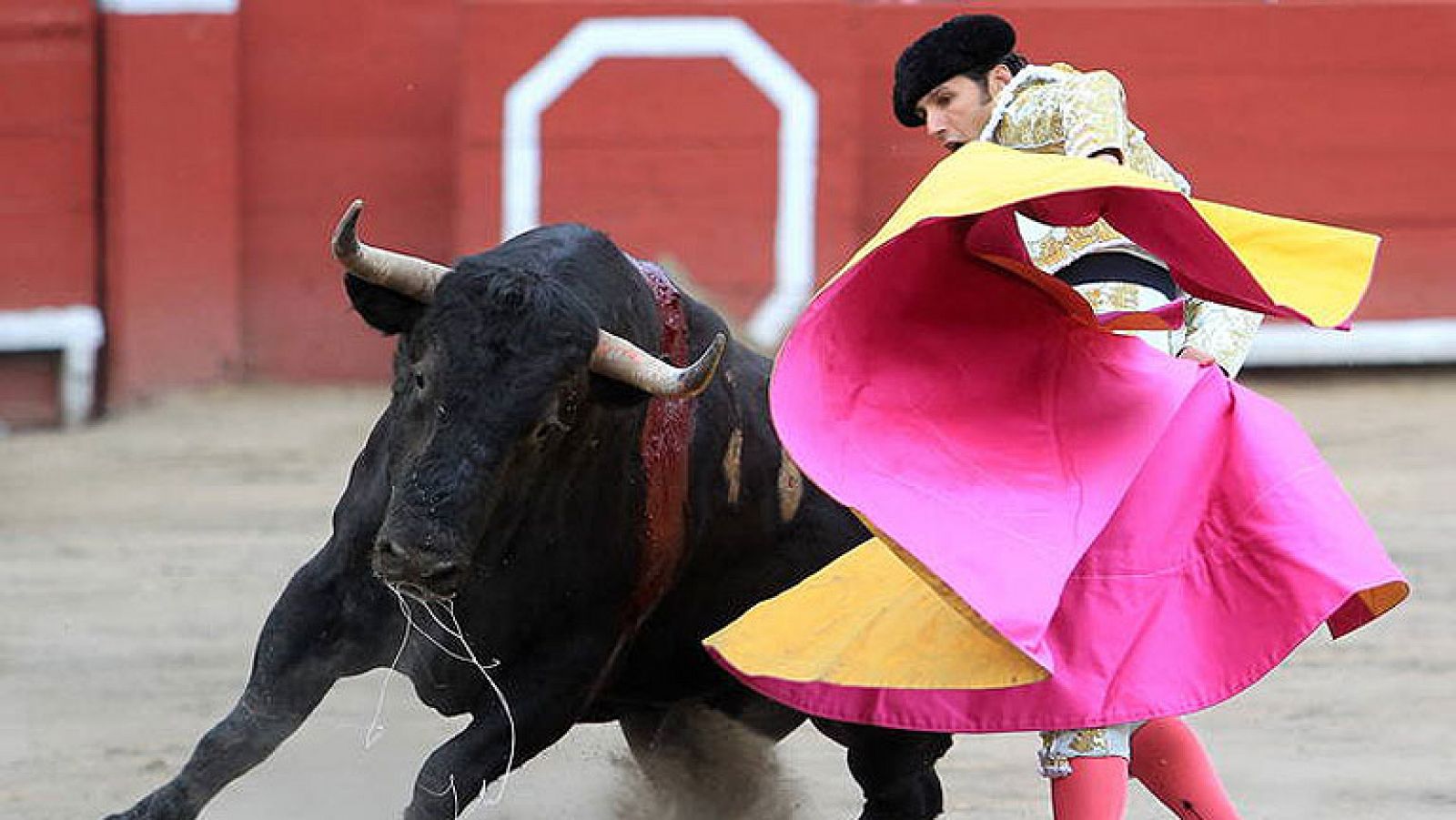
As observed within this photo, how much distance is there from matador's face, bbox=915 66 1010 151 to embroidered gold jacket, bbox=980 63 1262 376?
0.08ft

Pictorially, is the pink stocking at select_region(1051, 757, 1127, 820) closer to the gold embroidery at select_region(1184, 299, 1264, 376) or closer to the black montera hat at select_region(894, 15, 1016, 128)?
the gold embroidery at select_region(1184, 299, 1264, 376)

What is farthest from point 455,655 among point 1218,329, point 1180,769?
point 1218,329

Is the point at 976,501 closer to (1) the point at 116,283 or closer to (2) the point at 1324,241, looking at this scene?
(2) the point at 1324,241

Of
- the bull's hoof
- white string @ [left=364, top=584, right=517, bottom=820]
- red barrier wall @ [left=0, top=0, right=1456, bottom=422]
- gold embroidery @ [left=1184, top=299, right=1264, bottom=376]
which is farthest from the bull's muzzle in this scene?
red barrier wall @ [left=0, top=0, right=1456, bottom=422]

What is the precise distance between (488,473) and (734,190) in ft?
13.6

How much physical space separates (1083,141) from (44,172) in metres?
A: 4.36

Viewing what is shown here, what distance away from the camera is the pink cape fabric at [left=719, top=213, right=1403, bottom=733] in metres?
2.53

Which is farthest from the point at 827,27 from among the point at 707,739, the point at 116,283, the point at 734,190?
the point at 707,739

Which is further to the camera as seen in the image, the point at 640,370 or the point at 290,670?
the point at 290,670

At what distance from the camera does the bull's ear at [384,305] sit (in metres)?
2.64

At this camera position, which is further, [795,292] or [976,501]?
[795,292]

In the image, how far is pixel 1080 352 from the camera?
107 inches

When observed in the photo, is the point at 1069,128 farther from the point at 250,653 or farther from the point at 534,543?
the point at 250,653

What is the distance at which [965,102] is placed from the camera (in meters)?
2.78
